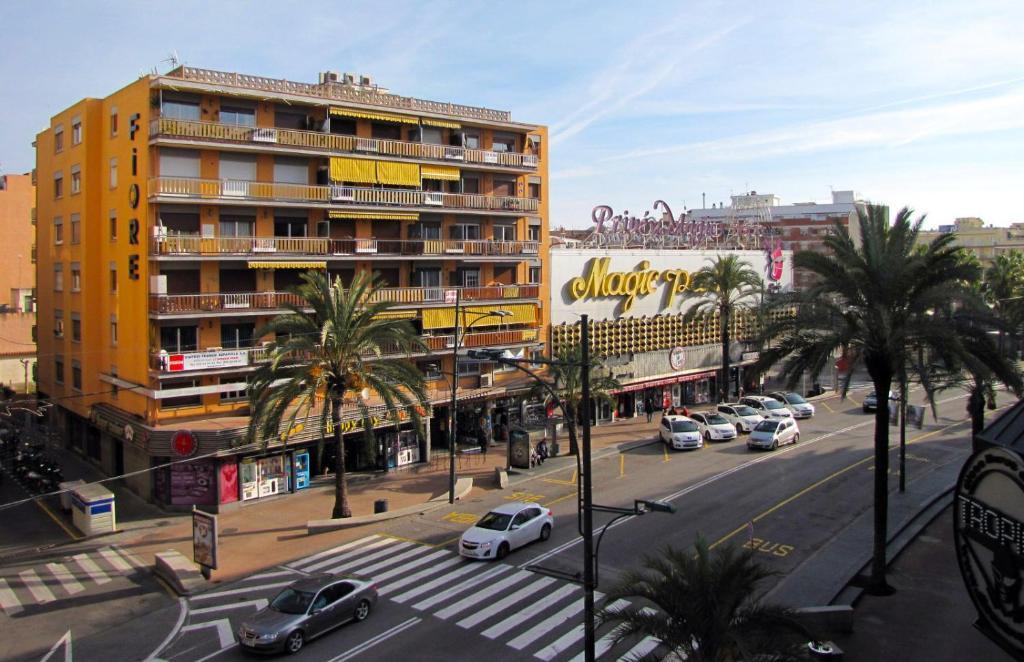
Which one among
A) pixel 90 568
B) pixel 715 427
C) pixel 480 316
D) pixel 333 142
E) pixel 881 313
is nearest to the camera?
pixel 881 313

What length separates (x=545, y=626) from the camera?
2169 centimetres

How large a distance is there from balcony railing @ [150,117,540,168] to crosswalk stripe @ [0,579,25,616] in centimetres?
1850

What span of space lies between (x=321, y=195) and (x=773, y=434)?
2607cm

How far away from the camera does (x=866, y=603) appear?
76.7ft

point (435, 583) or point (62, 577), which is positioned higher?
point (435, 583)

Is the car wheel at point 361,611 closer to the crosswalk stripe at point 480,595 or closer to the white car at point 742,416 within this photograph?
the crosswalk stripe at point 480,595

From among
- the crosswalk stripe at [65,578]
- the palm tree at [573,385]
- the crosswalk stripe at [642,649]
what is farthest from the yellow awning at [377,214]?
the crosswalk stripe at [642,649]

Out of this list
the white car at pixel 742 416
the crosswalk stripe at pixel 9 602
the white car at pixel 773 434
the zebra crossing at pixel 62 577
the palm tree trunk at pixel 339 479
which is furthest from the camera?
the white car at pixel 742 416

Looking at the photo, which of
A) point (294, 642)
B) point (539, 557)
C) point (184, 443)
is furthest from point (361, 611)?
point (184, 443)

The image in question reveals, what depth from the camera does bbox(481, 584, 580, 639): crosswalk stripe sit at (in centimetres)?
2139

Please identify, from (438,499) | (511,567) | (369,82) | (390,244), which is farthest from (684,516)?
(369,82)

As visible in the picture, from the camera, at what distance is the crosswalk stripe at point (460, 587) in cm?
2352

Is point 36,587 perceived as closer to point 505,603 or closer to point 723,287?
point 505,603

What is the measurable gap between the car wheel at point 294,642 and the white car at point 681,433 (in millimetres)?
27412
